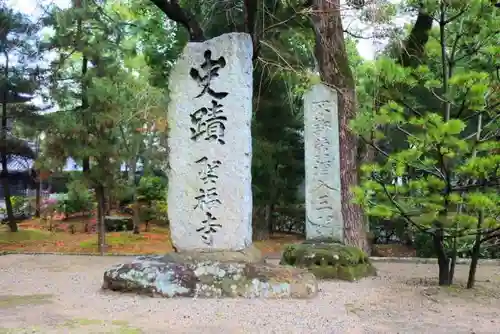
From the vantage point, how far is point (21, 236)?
1452cm

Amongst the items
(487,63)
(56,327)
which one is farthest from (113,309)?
(487,63)

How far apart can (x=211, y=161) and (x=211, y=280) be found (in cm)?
139

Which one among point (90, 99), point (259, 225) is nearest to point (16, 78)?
point (90, 99)

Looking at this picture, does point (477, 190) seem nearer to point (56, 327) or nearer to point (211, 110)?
point (211, 110)

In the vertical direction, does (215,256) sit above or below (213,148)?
below

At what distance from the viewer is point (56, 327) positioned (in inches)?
151

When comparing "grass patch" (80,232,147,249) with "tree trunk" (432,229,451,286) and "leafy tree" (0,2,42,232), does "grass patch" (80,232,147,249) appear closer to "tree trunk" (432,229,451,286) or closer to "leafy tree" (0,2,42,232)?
"leafy tree" (0,2,42,232)

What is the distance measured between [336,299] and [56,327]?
286cm

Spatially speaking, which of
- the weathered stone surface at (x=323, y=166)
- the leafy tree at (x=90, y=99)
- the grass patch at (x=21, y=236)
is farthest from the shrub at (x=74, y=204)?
the weathered stone surface at (x=323, y=166)

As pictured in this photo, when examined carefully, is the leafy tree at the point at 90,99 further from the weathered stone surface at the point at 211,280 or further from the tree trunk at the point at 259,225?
the weathered stone surface at the point at 211,280

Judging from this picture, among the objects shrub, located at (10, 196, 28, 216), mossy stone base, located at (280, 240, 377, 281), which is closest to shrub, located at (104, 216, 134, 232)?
shrub, located at (10, 196, 28, 216)

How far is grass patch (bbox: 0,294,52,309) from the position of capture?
16.1 ft

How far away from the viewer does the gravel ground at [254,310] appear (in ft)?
13.0

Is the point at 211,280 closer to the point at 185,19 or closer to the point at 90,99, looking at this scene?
the point at 185,19
